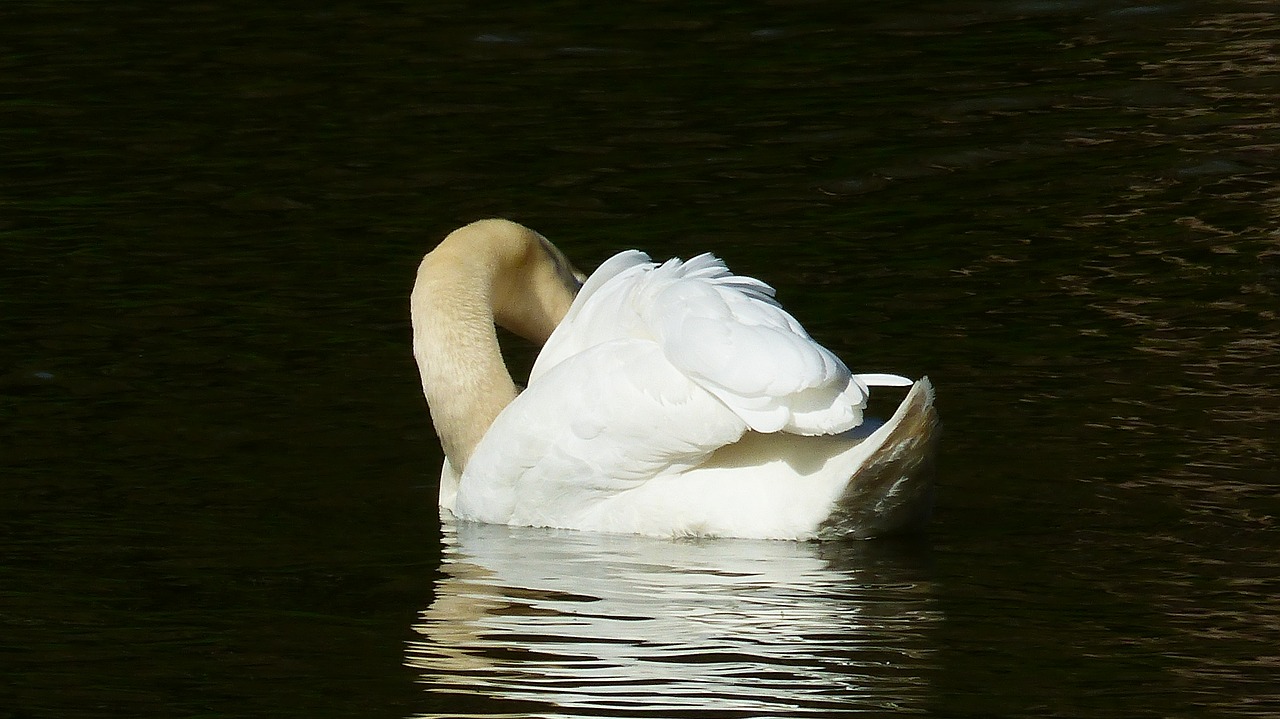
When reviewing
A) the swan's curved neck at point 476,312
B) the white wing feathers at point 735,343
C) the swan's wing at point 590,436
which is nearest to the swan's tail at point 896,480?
the white wing feathers at point 735,343

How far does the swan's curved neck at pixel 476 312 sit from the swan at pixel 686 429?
2 centimetres

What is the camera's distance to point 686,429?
20.8ft

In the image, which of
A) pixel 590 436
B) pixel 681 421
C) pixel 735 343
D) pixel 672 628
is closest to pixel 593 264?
pixel 590 436

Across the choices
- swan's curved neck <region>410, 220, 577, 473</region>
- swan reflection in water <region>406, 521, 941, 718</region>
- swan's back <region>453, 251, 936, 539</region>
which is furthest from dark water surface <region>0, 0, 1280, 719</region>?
swan's curved neck <region>410, 220, 577, 473</region>

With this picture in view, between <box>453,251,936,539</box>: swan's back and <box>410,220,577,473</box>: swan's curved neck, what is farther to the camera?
<box>410,220,577,473</box>: swan's curved neck

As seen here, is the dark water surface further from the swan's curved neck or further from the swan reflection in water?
the swan's curved neck

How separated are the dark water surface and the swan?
14 centimetres

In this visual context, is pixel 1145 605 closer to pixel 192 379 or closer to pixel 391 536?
pixel 391 536

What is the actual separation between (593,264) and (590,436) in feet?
11.7

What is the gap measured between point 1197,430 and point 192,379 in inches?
146

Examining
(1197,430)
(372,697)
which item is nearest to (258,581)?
(372,697)

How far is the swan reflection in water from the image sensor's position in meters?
5.08

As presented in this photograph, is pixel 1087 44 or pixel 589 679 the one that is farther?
pixel 1087 44

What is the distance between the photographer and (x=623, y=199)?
11.0m
